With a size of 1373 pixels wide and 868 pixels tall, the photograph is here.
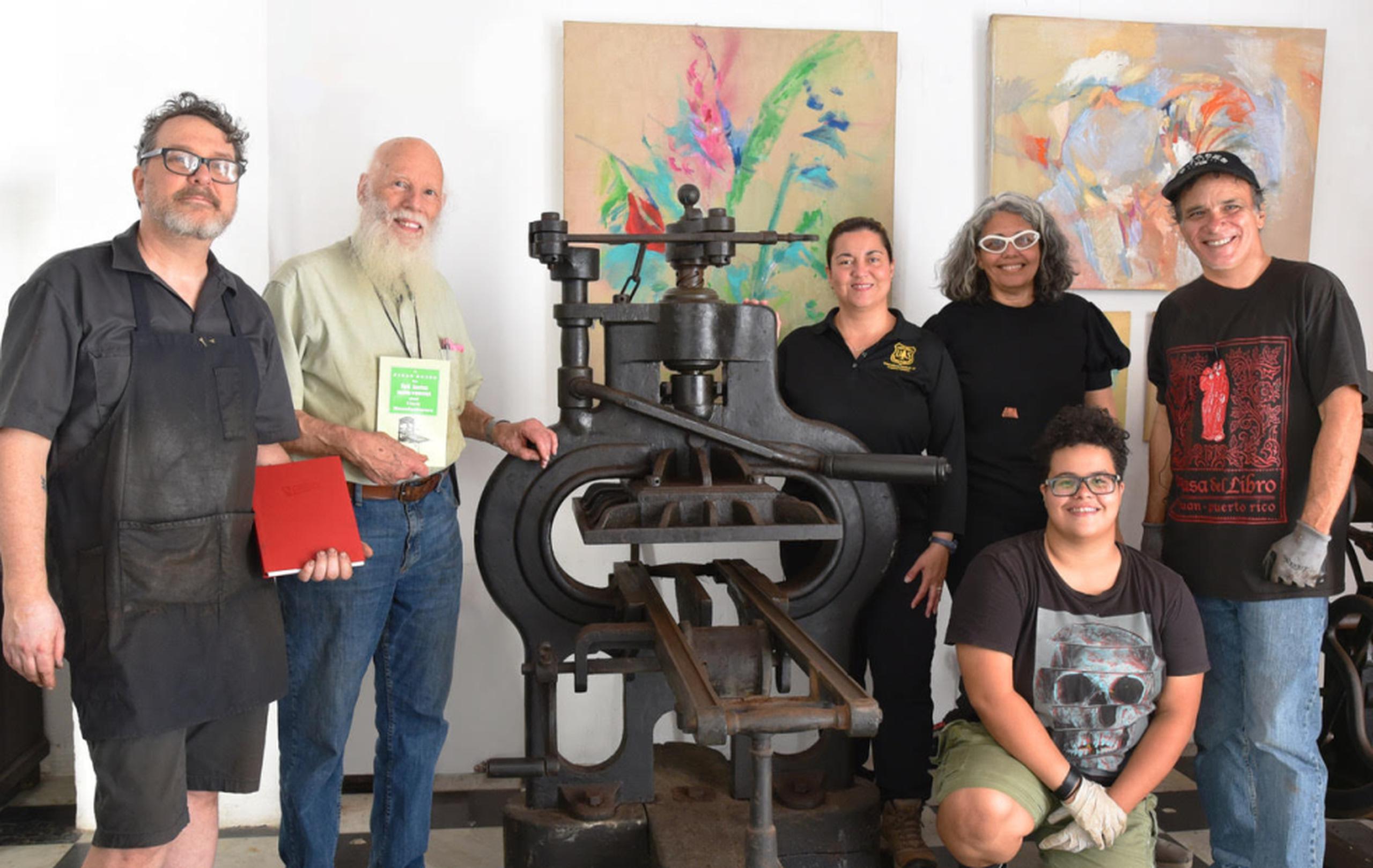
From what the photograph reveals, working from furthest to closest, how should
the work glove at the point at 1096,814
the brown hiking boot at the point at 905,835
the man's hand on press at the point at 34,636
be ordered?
the brown hiking boot at the point at 905,835 → the work glove at the point at 1096,814 → the man's hand on press at the point at 34,636

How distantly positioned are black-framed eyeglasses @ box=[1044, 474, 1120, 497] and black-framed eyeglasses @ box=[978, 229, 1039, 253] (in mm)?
703

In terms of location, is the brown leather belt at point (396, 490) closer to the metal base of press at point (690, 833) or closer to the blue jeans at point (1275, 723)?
the metal base of press at point (690, 833)

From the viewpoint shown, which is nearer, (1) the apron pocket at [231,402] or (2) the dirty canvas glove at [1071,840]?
(1) the apron pocket at [231,402]

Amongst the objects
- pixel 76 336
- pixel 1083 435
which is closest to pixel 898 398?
pixel 1083 435

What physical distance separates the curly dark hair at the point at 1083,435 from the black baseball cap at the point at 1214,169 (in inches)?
20.8

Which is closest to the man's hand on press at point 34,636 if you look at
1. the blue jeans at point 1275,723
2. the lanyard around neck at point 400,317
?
the lanyard around neck at point 400,317

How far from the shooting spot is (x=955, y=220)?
10.3 feet

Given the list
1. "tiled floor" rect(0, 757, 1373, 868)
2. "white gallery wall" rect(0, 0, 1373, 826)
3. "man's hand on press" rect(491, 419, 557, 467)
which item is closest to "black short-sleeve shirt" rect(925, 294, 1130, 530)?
"white gallery wall" rect(0, 0, 1373, 826)

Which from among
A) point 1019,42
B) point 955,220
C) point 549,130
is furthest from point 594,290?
point 1019,42

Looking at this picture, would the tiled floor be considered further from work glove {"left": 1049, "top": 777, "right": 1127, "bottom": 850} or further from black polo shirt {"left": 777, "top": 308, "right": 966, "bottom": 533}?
black polo shirt {"left": 777, "top": 308, "right": 966, "bottom": 533}

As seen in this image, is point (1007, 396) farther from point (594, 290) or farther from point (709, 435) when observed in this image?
point (594, 290)

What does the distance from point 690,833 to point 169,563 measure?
1.03 m

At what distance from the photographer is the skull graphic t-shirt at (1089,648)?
205 cm

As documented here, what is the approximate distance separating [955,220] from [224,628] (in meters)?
2.25
